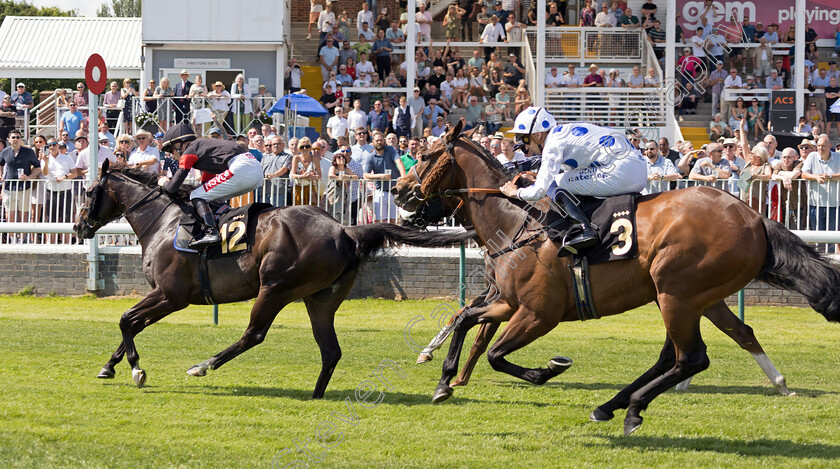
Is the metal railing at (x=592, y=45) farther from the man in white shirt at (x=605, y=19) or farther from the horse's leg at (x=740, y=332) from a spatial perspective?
the horse's leg at (x=740, y=332)

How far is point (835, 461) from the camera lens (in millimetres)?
5996

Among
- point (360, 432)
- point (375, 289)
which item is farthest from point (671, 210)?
point (375, 289)

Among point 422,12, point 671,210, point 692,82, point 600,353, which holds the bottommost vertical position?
point 600,353

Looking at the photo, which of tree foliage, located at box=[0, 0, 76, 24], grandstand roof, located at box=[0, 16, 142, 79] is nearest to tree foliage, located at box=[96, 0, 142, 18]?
tree foliage, located at box=[0, 0, 76, 24]

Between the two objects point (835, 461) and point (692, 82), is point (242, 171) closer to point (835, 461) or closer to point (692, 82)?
point (835, 461)

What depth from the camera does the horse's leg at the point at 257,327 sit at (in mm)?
8445

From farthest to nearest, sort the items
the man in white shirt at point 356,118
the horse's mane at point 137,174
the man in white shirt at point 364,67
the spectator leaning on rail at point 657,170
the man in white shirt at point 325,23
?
the man in white shirt at point 325,23, the man in white shirt at point 364,67, the man in white shirt at point 356,118, the spectator leaning on rail at point 657,170, the horse's mane at point 137,174

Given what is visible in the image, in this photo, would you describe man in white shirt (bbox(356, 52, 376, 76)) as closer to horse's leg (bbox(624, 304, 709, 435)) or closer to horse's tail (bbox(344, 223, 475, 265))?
horse's tail (bbox(344, 223, 475, 265))

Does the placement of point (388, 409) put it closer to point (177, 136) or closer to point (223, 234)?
point (223, 234)

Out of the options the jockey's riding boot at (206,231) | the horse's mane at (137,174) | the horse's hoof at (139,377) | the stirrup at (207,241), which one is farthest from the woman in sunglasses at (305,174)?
the horse's hoof at (139,377)

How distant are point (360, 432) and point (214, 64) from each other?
1970cm

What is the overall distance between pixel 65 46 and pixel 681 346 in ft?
111

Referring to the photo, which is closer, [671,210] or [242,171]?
[671,210]

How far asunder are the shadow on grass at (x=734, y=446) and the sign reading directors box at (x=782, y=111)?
15.3 meters
